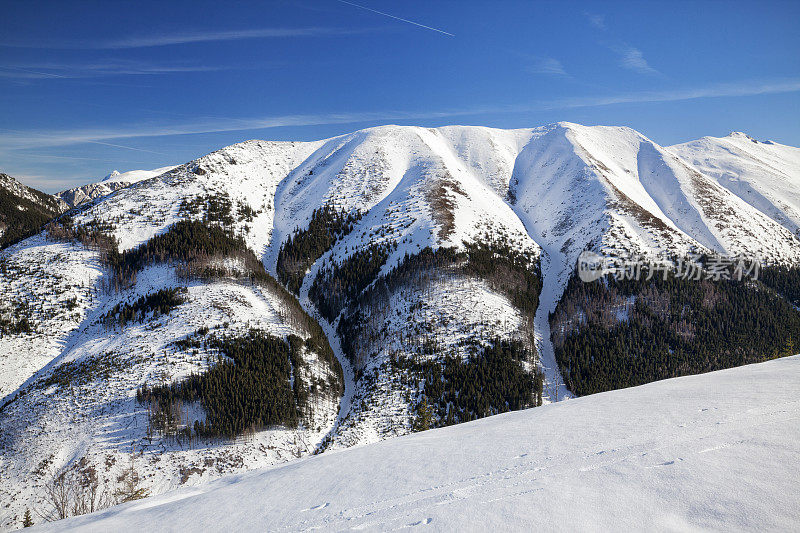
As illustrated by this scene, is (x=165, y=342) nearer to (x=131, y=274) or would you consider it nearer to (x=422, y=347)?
(x=131, y=274)

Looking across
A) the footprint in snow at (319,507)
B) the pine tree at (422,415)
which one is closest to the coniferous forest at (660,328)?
the pine tree at (422,415)

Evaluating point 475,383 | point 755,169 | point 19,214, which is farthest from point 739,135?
point 19,214

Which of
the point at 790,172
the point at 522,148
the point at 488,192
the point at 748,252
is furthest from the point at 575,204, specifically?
the point at 790,172

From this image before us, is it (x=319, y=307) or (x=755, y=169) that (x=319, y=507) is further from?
(x=755, y=169)

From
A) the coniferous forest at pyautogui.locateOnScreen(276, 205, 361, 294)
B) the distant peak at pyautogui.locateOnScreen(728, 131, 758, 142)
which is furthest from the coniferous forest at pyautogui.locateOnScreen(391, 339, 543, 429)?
the distant peak at pyautogui.locateOnScreen(728, 131, 758, 142)

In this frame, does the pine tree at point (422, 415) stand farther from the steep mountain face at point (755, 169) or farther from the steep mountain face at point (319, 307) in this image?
the steep mountain face at point (755, 169)

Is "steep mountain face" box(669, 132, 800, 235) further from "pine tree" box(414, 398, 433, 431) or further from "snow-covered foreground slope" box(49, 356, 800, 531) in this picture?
"snow-covered foreground slope" box(49, 356, 800, 531)
